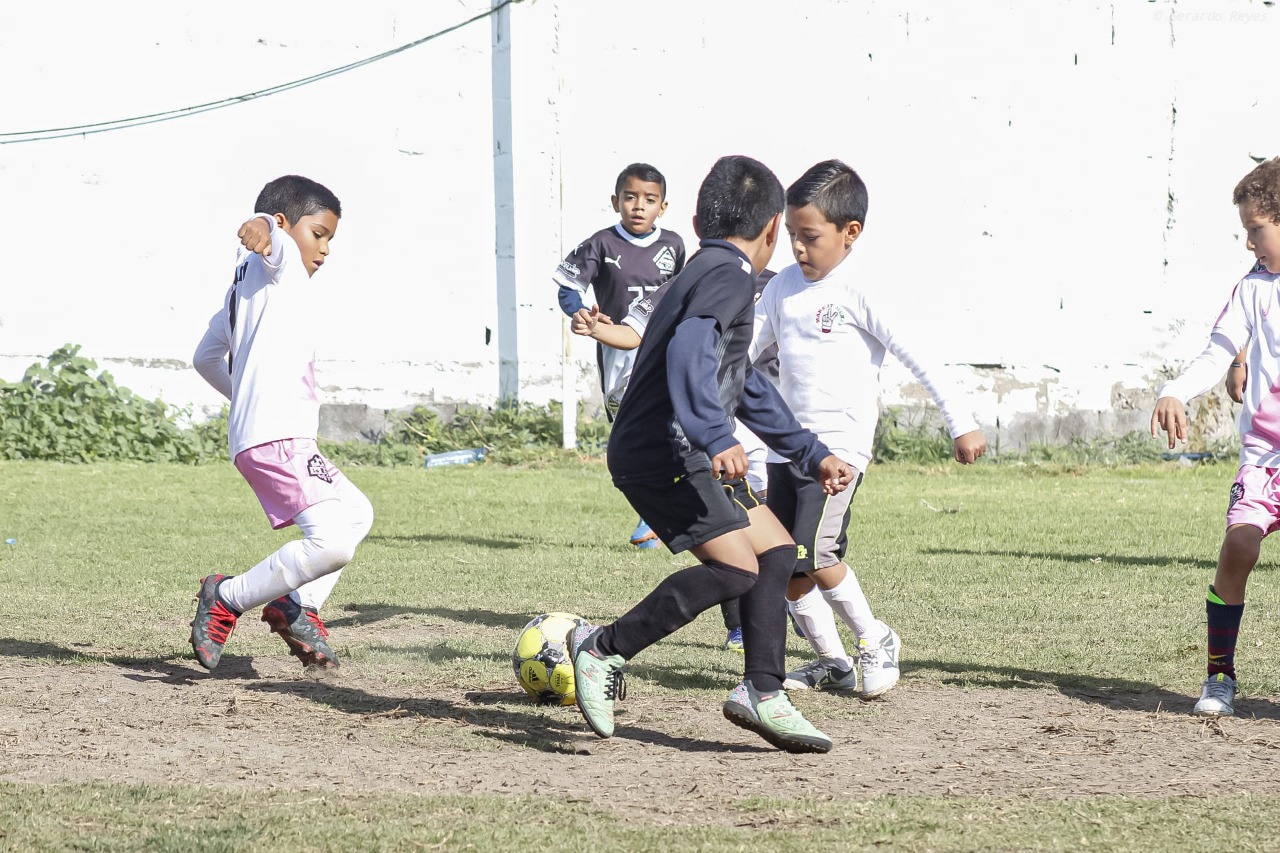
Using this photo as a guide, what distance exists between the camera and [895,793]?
3775 mm

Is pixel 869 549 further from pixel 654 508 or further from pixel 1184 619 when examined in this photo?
pixel 654 508

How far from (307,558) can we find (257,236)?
1.06 metres

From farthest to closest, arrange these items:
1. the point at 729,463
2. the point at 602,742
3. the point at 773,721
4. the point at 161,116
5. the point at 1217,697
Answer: the point at 161,116, the point at 1217,697, the point at 602,742, the point at 773,721, the point at 729,463

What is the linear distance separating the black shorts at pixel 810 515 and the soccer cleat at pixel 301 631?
164 centimetres

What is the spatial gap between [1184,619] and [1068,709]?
5.88 ft

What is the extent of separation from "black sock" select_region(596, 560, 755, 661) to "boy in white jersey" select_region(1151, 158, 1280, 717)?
153cm

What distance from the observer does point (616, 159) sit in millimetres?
13570

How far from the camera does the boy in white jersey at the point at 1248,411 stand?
190 inches

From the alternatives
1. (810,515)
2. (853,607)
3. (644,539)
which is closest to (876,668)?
(853,607)

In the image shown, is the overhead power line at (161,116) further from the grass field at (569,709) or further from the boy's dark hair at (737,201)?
the boy's dark hair at (737,201)

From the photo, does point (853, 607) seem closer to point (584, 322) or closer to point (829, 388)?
point (829, 388)

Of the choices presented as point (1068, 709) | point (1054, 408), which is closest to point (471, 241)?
point (1054, 408)

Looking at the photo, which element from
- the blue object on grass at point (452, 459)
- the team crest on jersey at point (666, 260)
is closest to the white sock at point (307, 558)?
the team crest on jersey at point (666, 260)

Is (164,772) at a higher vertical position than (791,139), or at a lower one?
lower
